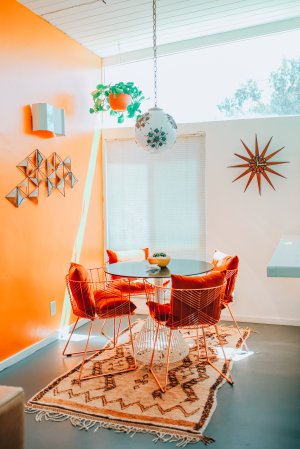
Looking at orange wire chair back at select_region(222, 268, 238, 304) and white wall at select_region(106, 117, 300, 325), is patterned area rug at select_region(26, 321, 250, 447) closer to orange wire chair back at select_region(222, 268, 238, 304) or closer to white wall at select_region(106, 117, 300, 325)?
orange wire chair back at select_region(222, 268, 238, 304)

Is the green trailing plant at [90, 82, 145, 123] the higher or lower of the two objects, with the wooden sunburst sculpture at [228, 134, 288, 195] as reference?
higher

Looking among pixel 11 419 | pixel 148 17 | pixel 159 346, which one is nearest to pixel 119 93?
pixel 148 17

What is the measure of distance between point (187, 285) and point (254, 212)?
1.96m

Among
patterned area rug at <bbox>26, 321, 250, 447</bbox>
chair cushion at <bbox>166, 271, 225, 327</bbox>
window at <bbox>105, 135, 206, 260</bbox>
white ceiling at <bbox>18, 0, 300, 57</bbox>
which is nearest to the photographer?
patterned area rug at <bbox>26, 321, 250, 447</bbox>

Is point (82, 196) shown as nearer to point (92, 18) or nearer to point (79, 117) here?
point (79, 117)

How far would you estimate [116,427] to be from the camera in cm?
266

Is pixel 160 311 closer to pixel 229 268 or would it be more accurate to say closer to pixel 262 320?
pixel 229 268

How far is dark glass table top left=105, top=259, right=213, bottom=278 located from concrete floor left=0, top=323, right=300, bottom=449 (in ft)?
2.76

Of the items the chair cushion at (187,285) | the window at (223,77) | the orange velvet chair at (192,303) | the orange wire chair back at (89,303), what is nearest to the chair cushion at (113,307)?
the orange wire chair back at (89,303)

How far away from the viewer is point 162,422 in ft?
8.82

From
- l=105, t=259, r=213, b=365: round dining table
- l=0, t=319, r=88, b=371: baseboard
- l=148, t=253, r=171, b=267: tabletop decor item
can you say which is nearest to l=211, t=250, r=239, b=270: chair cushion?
l=105, t=259, r=213, b=365: round dining table

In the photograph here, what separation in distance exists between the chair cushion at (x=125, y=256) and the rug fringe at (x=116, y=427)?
6.12 ft

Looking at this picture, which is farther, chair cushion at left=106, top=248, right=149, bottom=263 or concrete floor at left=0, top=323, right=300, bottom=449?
chair cushion at left=106, top=248, right=149, bottom=263

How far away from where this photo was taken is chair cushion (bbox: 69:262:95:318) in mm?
3467
